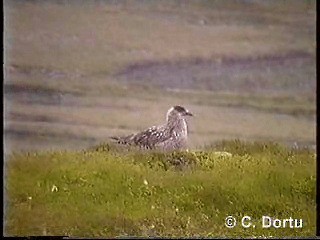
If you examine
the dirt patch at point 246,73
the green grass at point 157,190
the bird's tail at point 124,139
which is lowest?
the green grass at point 157,190

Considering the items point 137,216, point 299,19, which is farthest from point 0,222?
point 299,19

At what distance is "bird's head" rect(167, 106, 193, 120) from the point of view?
4.10 feet

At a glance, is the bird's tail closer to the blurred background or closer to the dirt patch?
the blurred background

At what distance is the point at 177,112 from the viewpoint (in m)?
1.25

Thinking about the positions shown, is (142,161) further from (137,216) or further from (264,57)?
(264,57)

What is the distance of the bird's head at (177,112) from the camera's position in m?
1.25

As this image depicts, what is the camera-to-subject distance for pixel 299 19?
49.4 inches

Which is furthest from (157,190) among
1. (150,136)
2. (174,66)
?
(174,66)

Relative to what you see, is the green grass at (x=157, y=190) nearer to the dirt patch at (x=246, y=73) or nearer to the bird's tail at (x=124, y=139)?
the bird's tail at (x=124, y=139)

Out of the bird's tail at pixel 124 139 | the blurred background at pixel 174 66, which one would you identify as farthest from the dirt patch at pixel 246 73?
the bird's tail at pixel 124 139

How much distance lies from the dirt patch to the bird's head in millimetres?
44

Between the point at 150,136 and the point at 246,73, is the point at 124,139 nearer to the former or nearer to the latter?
the point at 150,136

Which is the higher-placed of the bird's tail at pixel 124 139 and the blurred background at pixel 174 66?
the blurred background at pixel 174 66

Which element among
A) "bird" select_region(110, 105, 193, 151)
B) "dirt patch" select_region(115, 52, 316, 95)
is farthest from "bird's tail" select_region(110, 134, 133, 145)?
"dirt patch" select_region(115, 52, 316, 95)
